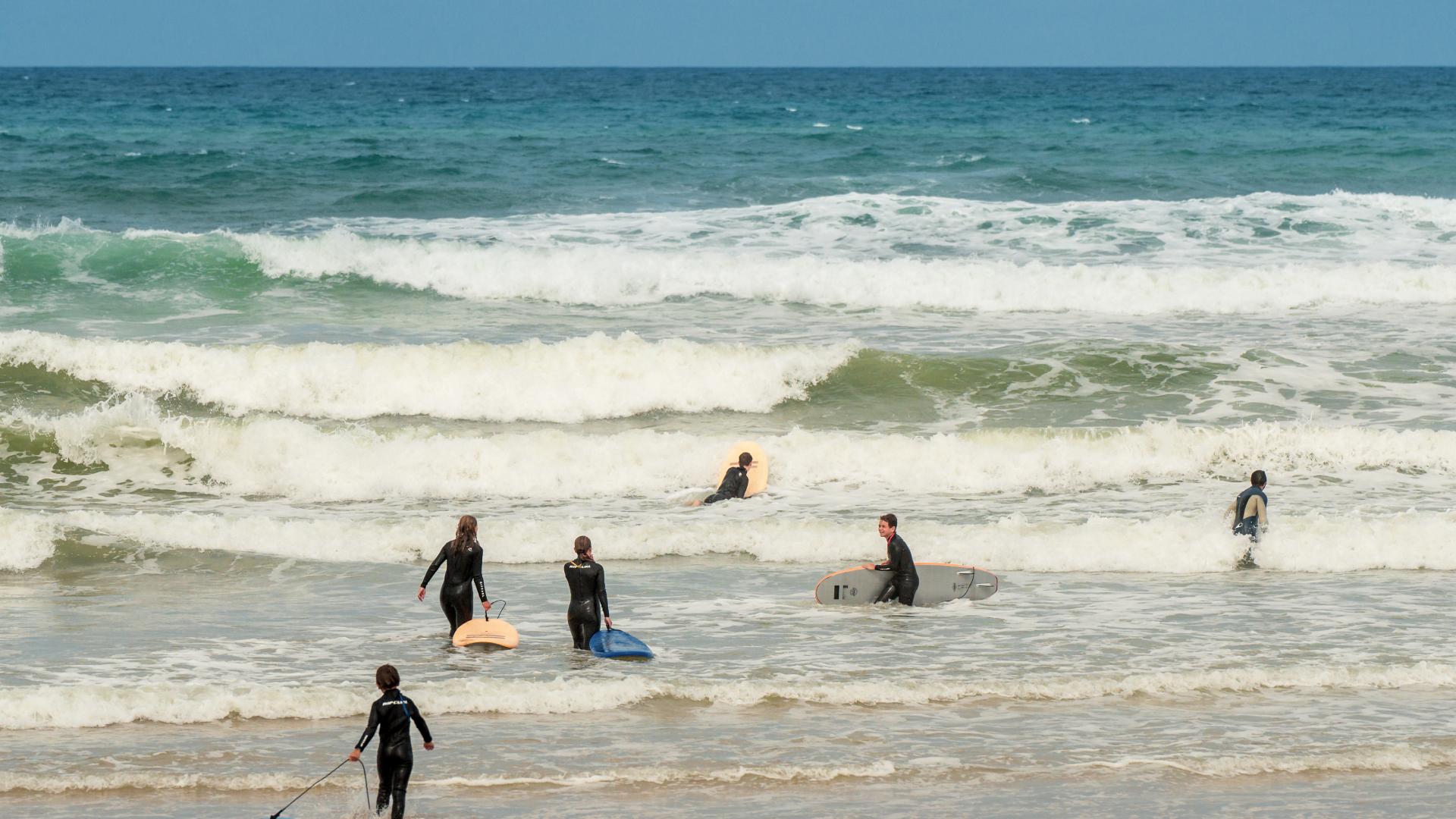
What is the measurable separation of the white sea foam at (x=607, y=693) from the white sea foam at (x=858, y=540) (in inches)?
132

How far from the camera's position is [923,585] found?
1316 cm

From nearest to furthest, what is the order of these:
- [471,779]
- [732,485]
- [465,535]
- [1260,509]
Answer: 1. [471,779]
2. [465,535]
3. [1260,509]
4. [732,485]

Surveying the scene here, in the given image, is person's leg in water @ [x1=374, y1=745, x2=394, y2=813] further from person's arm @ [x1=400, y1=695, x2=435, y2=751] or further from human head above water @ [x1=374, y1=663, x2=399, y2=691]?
human head above water @ [x1=374, y1=663, x2=399, y2=691]

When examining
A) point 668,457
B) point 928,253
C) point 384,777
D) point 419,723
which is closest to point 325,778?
point 384,777

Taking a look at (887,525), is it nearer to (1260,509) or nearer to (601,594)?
(601,594)

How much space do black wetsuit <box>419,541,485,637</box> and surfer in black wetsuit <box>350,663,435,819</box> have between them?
3.33m

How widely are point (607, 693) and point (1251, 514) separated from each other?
7254mm

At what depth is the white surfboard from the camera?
13.0 metres

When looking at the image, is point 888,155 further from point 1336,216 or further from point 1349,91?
point 1349,91

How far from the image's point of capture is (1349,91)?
101 meters

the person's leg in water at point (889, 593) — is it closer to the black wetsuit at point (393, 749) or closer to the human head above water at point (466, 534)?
the human head above water at point (466, 534)

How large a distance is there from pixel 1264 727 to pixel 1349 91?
103 metres

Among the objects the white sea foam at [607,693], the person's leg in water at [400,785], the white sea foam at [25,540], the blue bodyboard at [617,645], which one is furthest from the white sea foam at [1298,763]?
the white sea foam at [25,540]

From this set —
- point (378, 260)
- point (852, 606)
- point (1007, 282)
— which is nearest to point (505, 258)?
point (378, 260)
